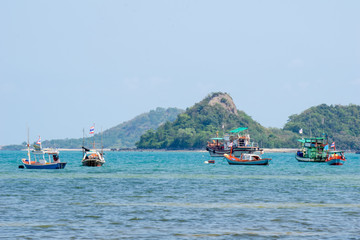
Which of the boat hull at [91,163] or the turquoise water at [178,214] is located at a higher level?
the boat hull at [91,163]

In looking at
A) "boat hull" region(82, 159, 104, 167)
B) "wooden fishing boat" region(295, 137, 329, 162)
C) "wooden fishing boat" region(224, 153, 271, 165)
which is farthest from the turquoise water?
"wooden fishing boat" region(295, 137, 329, 162)

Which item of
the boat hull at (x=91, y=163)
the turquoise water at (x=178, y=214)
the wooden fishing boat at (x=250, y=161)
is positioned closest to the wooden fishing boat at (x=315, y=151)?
the wooden fishing boat at (x=250, y=161)

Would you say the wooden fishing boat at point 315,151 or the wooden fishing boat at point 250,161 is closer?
the wooden fishing boat at point 250,161

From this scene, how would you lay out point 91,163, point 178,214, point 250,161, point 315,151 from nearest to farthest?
point 178,214, point 91,163, point 250,161, point 315,151

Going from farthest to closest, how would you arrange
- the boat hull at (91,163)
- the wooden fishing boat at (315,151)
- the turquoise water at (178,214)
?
the wooden fishing boat at (315,151), the boat hull at (91,163), the turquoise water at (178,214)

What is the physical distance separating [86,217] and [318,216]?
44.6ft

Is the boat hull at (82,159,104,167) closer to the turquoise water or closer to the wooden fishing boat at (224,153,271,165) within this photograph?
the wooden fishing boat at (224,153,271,165)

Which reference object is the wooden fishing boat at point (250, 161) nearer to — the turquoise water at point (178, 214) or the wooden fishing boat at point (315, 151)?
the wooden fishing boat at point (315, 151)

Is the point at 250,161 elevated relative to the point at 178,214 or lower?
elevated

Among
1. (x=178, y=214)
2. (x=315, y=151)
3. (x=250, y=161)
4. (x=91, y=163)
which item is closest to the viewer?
(x=178, y=214)

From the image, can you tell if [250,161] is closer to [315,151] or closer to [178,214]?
[315,151]

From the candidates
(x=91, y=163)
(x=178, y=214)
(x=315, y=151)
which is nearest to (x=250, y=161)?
(x=91, y=163)

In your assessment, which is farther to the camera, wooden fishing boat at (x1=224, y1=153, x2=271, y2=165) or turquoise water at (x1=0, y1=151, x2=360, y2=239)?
wooden fishing boat at (x1=224, y1=153, x2=271, y2=165)

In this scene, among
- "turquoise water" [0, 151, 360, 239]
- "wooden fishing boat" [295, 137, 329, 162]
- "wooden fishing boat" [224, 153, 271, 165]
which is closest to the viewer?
"turquoise water" [0, 151, 360, 239]
